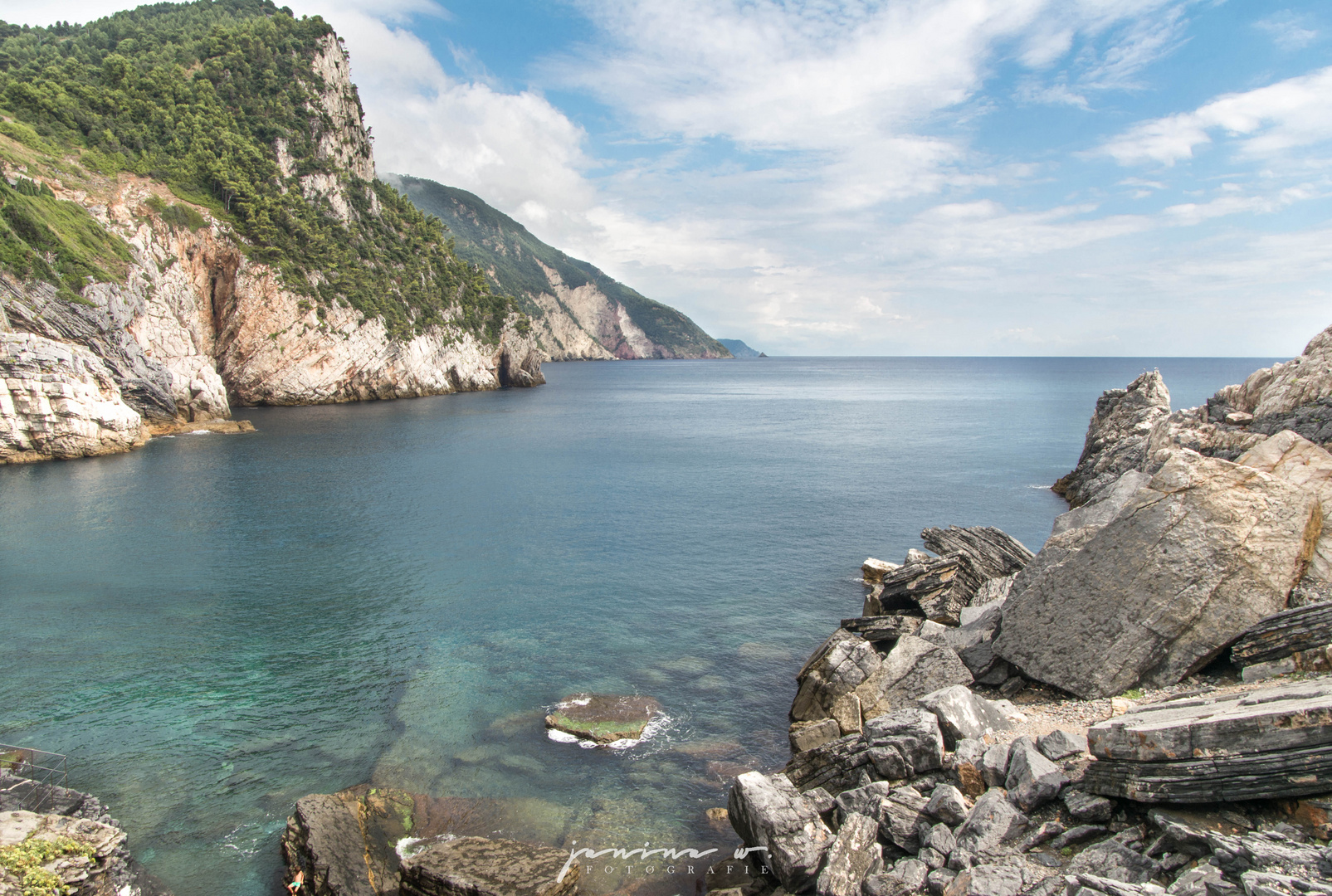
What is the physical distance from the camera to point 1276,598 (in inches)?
476

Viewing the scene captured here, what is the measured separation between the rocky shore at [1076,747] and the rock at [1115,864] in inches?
1.0

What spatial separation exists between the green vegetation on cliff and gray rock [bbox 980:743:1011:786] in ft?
217

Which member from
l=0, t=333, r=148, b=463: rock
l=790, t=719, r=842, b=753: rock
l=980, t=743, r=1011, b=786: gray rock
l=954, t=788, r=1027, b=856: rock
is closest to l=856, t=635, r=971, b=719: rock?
l=790, t=719, r=842, b=753: rock

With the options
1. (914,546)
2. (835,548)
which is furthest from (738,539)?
(914,546)

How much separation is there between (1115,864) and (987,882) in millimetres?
1583

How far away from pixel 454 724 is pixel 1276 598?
18059 mm

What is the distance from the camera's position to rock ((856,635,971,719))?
1603cm

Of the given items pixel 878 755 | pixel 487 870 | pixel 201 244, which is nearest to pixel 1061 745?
pixel 878 755

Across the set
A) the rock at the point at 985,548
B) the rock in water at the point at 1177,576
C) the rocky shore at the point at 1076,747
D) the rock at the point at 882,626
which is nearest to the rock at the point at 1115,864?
the rocky shore at the point at 1076,747

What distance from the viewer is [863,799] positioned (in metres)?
11.6

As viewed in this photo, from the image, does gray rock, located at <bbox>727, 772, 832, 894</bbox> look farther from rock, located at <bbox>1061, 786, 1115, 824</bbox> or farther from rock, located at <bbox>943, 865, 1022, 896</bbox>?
rock, located at <bbox>1061, 786, 1115, 824</bbox>

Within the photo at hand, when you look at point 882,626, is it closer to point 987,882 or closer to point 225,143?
point 987,882

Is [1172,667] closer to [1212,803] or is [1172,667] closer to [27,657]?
[1212,803]
